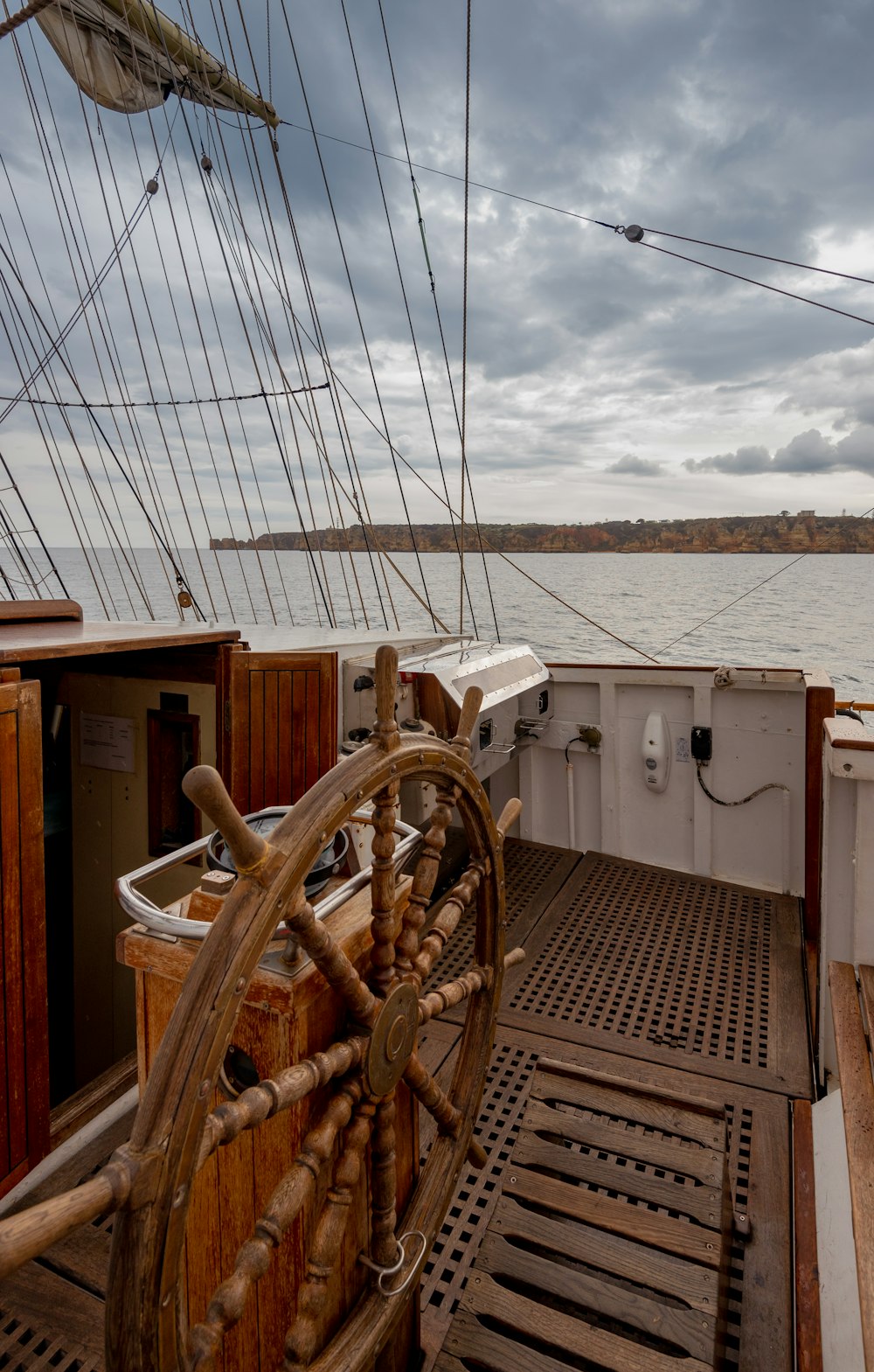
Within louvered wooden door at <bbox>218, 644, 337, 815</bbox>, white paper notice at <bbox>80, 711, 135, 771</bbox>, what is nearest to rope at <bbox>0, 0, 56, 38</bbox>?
white paper notice at <bbox>80, 711, 135, 771</bbox>

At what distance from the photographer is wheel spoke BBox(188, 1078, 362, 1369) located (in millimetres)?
630

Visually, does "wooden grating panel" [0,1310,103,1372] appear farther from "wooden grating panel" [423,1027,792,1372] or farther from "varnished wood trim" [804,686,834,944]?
"varnished wood trim" [804,686,834,944]

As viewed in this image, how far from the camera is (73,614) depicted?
2.28 m

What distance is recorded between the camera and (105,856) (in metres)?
2.76

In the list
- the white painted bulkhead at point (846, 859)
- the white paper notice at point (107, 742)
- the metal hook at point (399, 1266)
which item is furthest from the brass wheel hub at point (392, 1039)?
the white paper notice at point (107, 742)

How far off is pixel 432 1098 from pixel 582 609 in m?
28.3

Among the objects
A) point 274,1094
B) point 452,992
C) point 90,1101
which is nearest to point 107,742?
point 90,1101

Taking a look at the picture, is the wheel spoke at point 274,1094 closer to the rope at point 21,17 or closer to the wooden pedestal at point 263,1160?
the wooden pedestal at point 263,1160

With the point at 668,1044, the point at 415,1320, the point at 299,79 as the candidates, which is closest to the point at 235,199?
the point at 299,79

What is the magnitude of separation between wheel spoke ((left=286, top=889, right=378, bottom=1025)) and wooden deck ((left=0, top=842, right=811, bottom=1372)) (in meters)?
0.85

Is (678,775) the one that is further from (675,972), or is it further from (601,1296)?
(601,1296)

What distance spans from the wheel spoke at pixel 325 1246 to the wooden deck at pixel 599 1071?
67 centimetres

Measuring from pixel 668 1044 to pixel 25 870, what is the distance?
1695mm

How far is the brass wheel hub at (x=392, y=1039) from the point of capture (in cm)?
86
